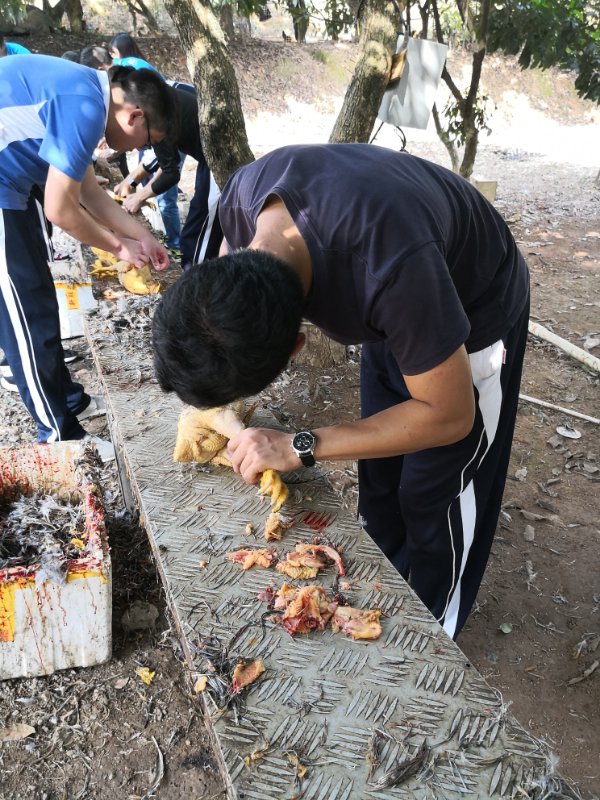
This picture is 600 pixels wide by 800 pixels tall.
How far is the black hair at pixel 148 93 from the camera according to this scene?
3.35 meters

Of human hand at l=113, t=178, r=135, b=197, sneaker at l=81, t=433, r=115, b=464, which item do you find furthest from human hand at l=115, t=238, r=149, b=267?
human hand at l=113, t=178, r=135, b=197

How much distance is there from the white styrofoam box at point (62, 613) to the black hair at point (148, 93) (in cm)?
228

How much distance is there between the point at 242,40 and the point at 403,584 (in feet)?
67.6

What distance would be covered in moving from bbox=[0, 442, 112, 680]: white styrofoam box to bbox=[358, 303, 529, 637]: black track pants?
1.08 metres

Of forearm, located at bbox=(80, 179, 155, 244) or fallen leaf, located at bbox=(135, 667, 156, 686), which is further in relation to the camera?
forearm, located at bbox=(80, 179, 155, 244)

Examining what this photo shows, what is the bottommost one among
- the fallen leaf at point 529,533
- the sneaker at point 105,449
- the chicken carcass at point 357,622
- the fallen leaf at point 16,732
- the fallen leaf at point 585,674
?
the fallen leaf at point 585,674

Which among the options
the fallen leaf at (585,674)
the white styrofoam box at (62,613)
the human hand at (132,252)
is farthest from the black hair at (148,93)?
the fallen leaf at (585,674)

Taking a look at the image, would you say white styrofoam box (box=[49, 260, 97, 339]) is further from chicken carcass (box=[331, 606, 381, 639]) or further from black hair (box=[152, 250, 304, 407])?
chicken carcass (box=[331, 606, 381, 639])

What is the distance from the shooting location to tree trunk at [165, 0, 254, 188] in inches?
156

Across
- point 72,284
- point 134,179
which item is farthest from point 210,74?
point 134,179

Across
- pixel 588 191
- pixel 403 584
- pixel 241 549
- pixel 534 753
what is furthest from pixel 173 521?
pixel 588 191

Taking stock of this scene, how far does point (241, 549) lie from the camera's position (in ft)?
6.12

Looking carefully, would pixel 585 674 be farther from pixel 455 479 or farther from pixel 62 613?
pixel 62 613

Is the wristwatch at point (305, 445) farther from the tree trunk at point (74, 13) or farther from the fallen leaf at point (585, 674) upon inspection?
the tree trunk at point (74, 13)
